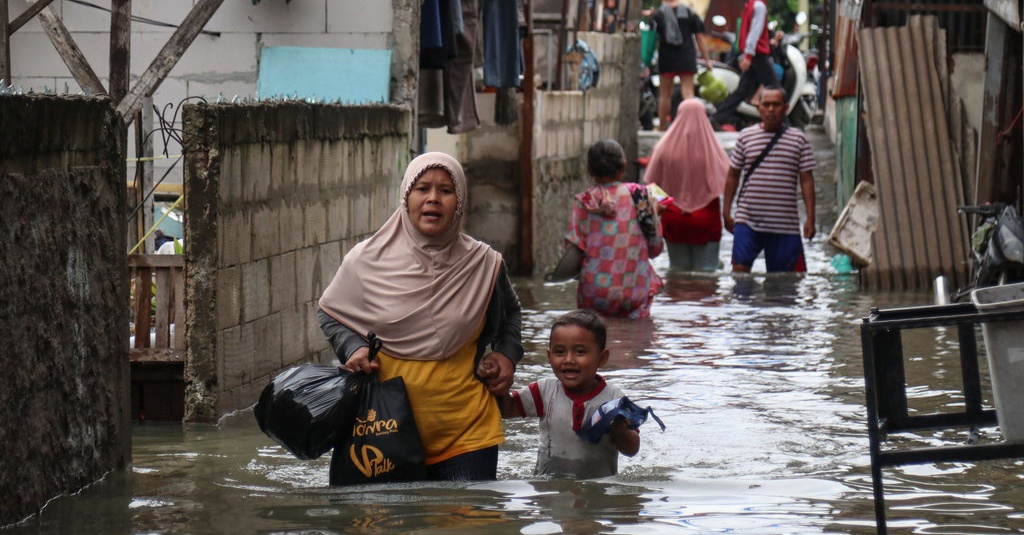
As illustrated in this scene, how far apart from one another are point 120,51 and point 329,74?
261cm

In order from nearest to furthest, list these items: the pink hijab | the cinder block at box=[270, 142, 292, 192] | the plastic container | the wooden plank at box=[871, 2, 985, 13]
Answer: the plastic container
the cinder block at box=[270, 142, 292, 192]
the wooden plank at box=[871, 2, 985, 13]
the pink hijab

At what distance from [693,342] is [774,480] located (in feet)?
13.7

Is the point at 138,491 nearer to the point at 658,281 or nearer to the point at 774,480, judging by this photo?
the point at 774,480

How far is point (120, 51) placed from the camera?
8.27 meters

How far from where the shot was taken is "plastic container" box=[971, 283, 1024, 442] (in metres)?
4.18

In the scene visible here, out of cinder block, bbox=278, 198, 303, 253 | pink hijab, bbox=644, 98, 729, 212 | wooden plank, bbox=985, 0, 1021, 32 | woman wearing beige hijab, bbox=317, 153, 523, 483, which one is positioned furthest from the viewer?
pink hijab, bbox=644, 98, 729, 212

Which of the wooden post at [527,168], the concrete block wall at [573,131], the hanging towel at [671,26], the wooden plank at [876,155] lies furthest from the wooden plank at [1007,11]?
the hanging towel at [671,26]

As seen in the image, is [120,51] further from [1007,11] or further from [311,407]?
[1007,11]

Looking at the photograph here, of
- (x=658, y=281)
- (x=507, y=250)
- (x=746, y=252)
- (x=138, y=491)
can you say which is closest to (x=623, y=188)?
(x=658, y=281)

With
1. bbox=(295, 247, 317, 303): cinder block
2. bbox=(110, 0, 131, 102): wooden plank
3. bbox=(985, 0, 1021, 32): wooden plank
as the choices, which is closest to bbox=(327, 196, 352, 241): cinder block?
bbox=(295, 247, 317, 303): cinder block

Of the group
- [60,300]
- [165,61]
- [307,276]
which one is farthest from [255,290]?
[60,300]

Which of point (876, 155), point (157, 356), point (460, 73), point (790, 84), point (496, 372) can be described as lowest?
point (157, 356)

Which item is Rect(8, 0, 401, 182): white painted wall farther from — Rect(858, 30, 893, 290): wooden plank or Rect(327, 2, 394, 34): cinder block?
Rect(858, 30, 893, 290): wooden plank

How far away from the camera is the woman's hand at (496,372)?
5.25m
